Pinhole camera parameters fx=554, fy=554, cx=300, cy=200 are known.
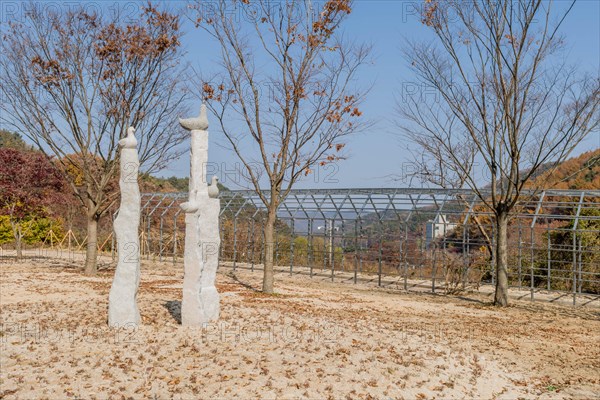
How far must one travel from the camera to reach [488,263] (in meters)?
19.5

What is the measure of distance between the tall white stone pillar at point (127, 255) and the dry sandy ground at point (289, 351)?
1.05ft

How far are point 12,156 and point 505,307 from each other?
65.7 ft

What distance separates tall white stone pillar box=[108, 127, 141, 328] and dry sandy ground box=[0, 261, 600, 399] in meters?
0.32

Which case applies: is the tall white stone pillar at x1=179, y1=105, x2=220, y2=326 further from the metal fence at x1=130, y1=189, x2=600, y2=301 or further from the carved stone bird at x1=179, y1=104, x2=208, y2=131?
the metal fence at x1=130, y1=189, x2=600, y2=301

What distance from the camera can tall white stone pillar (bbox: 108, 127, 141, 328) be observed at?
9359 mm

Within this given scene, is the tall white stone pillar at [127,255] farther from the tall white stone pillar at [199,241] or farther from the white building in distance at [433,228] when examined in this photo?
the white building in distance at [433,228]

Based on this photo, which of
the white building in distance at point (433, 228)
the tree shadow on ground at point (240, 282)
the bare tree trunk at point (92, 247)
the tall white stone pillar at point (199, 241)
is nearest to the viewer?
the tall white stone pillar at point (199, 241)

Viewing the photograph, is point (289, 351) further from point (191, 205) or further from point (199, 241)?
point (191, 205)

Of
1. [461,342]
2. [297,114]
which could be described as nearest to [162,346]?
[461,342]

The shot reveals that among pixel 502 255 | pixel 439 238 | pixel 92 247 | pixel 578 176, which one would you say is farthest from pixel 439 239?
pixel 578 176

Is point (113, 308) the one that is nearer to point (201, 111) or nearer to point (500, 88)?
point (201, 111)

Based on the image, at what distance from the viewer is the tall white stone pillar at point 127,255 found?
936 centimetres

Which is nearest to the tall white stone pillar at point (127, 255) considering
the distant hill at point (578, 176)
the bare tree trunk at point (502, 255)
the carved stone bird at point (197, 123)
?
the carved stone bird at point (197, 123)

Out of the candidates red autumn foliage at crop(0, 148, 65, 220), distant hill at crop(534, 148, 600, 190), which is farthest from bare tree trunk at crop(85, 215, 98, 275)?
distant hill at crop(534, 148, 600, 190)
